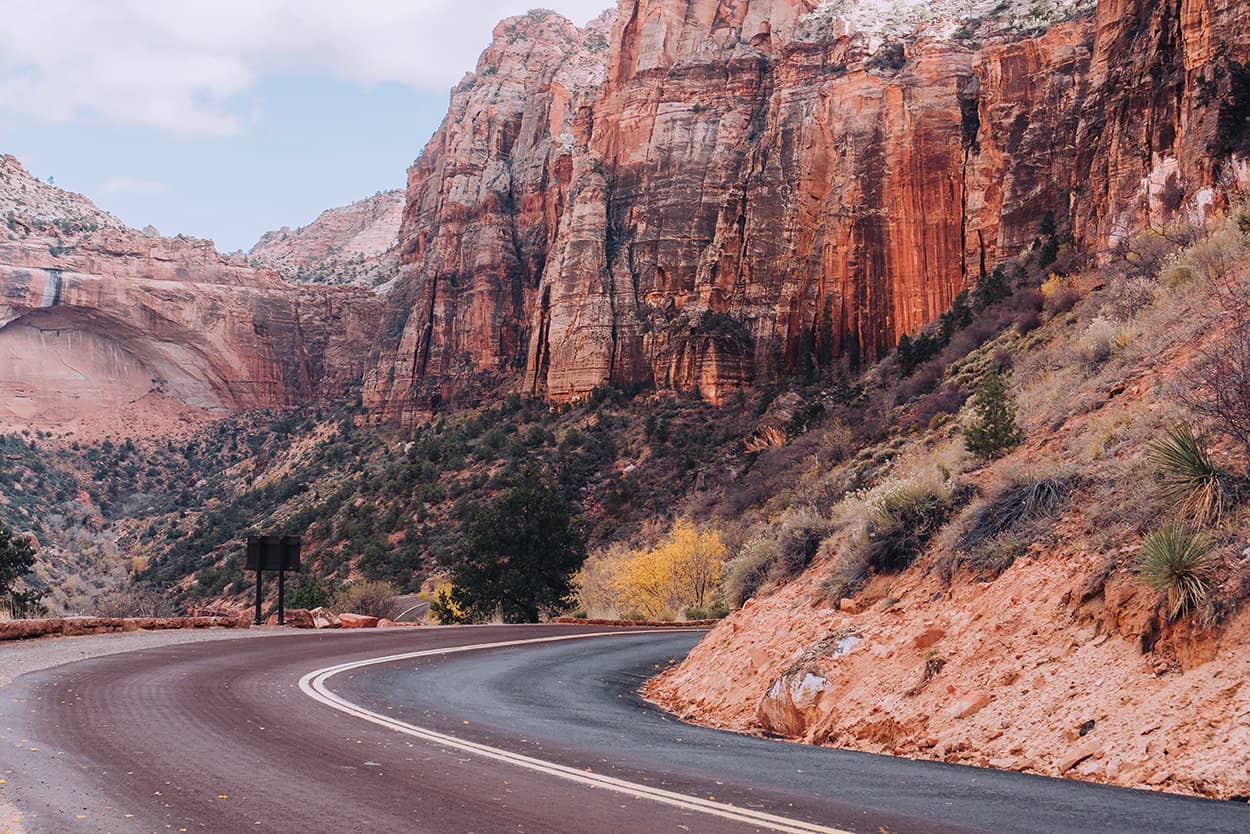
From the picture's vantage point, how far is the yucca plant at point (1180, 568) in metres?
7.30

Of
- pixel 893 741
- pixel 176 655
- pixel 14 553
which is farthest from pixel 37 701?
pixel 14 553

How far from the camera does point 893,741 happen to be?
878 cm

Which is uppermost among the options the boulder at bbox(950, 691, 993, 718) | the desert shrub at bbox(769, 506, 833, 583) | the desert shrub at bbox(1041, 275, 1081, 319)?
the desert shrub at bbox(1041, 275, 1081, 319)

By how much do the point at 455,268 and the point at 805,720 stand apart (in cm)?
9568

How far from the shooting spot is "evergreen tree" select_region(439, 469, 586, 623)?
35.4 m

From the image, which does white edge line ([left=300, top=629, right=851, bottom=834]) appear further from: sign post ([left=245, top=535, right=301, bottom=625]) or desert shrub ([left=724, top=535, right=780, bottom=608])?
sign post ([left=245, top=535, right=301, bottom=625])

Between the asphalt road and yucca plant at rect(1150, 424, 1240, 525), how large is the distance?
→ 9.54ft

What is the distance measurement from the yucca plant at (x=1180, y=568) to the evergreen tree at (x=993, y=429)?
6.07 metres

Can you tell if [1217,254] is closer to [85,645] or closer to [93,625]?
[85,645]

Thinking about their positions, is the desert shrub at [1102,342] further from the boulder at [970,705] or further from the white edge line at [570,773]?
the white edge line at [570,773]

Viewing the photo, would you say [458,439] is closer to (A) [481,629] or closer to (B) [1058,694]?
(A) [481,629]

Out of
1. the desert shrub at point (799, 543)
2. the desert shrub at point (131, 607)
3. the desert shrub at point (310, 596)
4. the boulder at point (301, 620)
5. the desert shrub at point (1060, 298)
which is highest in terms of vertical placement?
the desert shrub at point (1060, 298)

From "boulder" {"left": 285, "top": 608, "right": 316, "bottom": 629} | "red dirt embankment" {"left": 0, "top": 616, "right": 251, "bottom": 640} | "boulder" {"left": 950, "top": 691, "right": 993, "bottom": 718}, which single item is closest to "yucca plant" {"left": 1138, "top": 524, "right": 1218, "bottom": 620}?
"boulder" {"left": 950, "top": 691, "right": 993, "bottom": 718}

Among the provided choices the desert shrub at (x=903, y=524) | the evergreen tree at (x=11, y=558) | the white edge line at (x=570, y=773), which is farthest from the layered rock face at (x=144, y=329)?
the desert shrub at (x=903, y=524)
